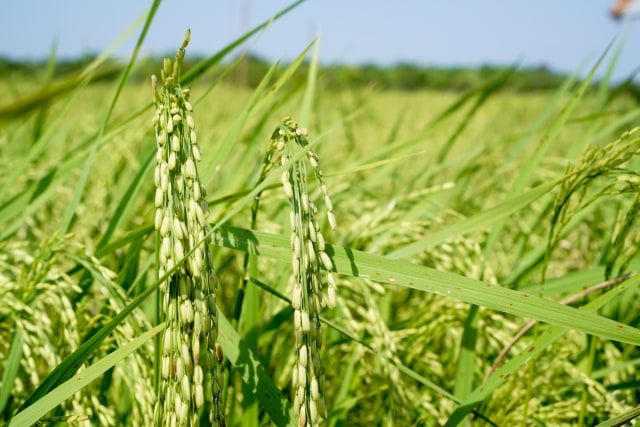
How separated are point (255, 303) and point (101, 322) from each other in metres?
0.26

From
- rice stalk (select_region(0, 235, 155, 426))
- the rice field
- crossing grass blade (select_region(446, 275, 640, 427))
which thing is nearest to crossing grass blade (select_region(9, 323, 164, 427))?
the rice field

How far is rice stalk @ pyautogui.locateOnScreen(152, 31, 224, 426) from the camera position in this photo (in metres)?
0.48

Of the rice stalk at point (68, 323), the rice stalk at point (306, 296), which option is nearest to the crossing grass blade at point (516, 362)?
the rice stalk at point (306, 296)

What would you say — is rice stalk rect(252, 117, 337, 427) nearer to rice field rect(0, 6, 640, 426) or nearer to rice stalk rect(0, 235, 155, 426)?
rice field rect(0, 6, 640, 426)

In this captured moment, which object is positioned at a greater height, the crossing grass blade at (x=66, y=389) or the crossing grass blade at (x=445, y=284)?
the crossing grass blade at (x=445, y=284)

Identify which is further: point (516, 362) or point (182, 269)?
point (516, 362)

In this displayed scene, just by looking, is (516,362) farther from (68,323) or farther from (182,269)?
(68,323)

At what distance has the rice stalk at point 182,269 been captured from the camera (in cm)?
48

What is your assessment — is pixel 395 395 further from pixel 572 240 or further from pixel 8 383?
pixel 572 240

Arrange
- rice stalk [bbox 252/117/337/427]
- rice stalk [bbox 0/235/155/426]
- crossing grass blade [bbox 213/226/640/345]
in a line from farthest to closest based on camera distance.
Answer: rice stalk [bbox 0/235/155/426] → crossing grass blade [bbox 213/226/640/345] → rice stalk [bbox 252/117/337/427]

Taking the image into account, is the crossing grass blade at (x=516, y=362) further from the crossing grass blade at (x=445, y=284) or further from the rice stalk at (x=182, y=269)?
the rice stalk at (x=182, y=269)

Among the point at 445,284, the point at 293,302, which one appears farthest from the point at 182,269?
the point at 445,284

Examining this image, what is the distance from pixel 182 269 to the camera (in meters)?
0.50

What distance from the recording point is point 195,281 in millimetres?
495
